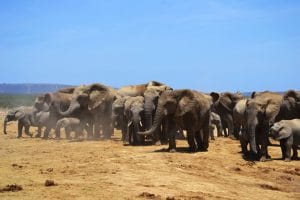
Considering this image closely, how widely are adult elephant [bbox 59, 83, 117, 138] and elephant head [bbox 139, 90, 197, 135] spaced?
7.82 meters

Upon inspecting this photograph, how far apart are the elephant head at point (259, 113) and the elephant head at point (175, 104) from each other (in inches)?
83.2

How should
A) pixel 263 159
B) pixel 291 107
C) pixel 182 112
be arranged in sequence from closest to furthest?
pixel 263 159 < pixel 182 112 < pixel 291 107

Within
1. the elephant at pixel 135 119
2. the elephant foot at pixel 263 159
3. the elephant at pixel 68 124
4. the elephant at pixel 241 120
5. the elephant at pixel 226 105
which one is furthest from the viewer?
the elephant at pixel 226 105

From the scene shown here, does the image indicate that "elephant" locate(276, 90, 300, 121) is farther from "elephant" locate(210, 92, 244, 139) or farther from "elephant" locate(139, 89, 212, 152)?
"elephant" locate(139, 89, 212, 152)

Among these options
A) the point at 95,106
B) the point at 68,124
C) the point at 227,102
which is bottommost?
the point at 68,124

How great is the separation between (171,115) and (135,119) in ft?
8.84

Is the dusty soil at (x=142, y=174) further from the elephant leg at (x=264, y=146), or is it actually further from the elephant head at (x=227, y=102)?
the elephant head at (x=227, y=102)

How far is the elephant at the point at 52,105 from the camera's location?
27.3 m

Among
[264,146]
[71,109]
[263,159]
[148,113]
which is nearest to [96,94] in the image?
[71,109]

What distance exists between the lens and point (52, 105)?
2755cm

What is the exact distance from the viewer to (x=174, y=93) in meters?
19.0

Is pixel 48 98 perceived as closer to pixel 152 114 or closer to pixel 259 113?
pixel 152 114

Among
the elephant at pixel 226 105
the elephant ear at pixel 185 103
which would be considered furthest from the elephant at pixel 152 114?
the elephant at pixel 226 105

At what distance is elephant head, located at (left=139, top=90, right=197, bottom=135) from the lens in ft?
61.5
